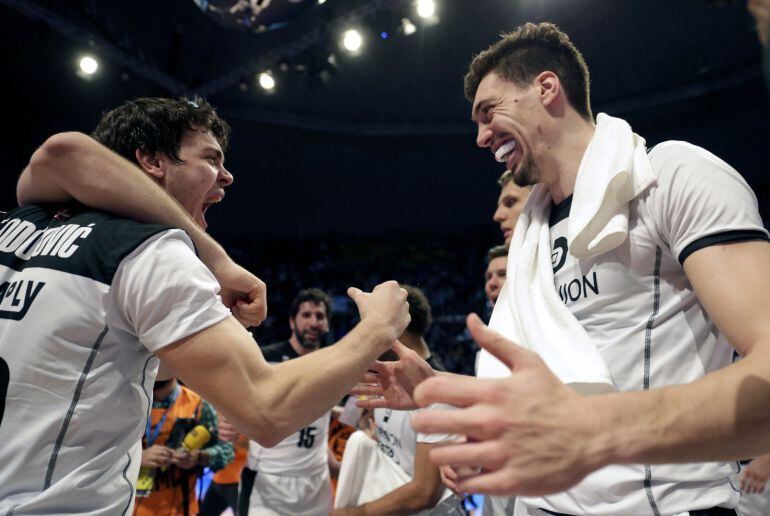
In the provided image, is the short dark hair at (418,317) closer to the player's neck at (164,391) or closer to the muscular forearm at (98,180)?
the player's neck at (164,391)

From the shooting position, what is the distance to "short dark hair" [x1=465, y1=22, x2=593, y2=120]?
2164 mm

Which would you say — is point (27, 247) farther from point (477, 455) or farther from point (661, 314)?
point (661, 314)

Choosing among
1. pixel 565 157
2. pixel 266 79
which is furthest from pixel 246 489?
pixel 266 79

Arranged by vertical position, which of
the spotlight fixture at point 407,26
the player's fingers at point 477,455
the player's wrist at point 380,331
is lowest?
the player's fingers at point 477,455

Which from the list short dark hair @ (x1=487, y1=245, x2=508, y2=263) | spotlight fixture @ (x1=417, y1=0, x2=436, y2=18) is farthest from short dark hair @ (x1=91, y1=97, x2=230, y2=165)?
spotlight fixture @ (x1=417, y1=0, x2=436, y2=18)

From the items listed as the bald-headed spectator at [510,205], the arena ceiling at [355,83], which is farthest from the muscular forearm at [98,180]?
the arena ceiling at [355,83]

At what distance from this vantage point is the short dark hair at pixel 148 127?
191 centimetres

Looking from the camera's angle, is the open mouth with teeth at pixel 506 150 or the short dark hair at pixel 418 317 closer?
the open mouth with teeth at pixel 506 150

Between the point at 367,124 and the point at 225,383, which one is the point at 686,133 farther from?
the point at 225,383

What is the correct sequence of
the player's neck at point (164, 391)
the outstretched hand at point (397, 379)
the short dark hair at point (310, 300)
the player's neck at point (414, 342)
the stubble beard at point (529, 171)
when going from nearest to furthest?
the outstretched hand at point (397, 379), the stubble beard at point (529, 171), the player's neck at point (414, 342), the player's neck at point (164, 391), the short dark hair at point (310, 300)

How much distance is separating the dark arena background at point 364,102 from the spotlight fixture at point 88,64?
0.22 ft

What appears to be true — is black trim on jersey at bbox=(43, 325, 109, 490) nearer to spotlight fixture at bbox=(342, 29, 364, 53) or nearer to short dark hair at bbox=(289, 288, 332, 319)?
short dark hair at bbox=(289, 288, 332, 319)

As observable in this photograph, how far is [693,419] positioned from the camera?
880 mm

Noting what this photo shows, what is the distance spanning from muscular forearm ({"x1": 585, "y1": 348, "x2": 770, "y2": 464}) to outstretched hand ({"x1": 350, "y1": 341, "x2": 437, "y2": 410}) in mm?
842
